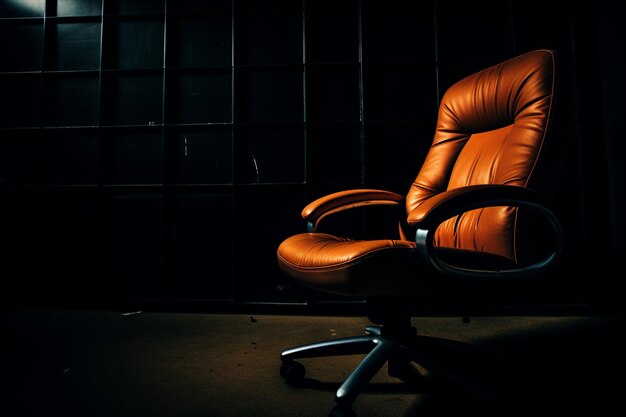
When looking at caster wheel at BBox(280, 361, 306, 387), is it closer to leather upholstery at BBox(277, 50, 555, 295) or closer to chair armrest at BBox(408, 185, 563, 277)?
leather upholstery at BBox(277, 50, 555, 295)

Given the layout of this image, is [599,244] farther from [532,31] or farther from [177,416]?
[177,416]

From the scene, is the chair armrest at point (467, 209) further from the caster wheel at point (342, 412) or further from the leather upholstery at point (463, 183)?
the caster wheel at point (342, 412)

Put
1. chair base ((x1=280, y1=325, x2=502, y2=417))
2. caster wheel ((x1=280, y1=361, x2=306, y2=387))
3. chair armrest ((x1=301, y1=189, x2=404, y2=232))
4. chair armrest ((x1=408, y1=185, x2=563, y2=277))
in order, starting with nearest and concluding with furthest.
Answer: chair armrest ((x1=408, y1=185, x2=563, y2=277))
chair base ((x1=280, y1=325, x2=502, y2=417))
caster wheel ((x1=280, y1=361, x2=306, y2=387))
chair armrest ((x1=301, y1=189, x2=404, y2=232))

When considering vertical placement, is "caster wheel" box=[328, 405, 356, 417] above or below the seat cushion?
below

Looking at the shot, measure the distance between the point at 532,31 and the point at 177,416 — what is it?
2.48m

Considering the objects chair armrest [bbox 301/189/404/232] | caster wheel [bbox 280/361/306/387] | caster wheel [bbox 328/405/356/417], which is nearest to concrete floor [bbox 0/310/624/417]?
caster wheel [bbox 280/361/306/387]

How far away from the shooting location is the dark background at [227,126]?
2.08 m

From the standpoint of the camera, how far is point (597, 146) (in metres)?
2.04

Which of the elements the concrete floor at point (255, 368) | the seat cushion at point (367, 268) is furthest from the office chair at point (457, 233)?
the concrete floor at point (255, 368)

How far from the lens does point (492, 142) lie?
1214 mm

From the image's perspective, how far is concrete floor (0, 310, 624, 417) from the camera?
3.39 ft

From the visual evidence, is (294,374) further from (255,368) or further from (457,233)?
(457,233)

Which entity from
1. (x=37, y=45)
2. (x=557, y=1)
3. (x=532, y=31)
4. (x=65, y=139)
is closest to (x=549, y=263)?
(x=532, y=31)

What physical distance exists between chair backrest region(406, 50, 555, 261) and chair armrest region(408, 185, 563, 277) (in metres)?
0.07
